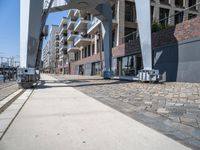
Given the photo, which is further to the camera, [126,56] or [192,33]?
[126,56]

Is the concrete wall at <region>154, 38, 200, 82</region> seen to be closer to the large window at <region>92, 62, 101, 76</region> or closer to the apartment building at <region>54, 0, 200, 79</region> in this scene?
the apartment building at <region>54, 0, 200, 79</region>

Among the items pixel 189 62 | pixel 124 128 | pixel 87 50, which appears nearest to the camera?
pixel 124 128

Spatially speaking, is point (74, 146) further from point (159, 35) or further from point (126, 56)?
point (126, 56)

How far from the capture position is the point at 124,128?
16.2 ft

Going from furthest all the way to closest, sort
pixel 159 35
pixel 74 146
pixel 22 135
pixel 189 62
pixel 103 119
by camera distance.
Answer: pixel 159 35
pixel 189 62
pixel 103 119
pixel 22 135
pixel 74 146

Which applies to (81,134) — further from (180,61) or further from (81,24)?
(81,24)

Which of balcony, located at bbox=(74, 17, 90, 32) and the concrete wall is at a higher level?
balcony, located at bbox=(74, 17, 90, 32)

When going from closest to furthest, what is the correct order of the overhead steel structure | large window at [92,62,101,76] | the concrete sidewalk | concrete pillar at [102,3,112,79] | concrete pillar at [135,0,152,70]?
the concrete sidewalk
the overhead steel structure
concrete pillar at [135,0,152,70]
concrete pillar at [102,3,112,79]
large window at [92,62,101,76]

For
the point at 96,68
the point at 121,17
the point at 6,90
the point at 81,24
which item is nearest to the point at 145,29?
the point at 6,90

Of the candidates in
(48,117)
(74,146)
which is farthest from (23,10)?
(74,146)

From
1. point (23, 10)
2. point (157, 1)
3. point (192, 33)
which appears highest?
point (157, 1)

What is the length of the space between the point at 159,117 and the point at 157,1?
3032 cm

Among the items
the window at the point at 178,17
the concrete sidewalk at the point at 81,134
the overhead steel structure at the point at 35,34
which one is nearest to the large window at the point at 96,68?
the window at the point at 178,17

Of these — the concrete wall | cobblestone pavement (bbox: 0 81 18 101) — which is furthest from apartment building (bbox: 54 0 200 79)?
cobblestone pavement (bbox: 0 81 18 101)
